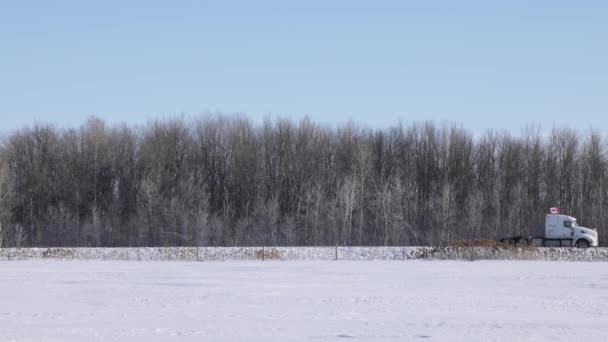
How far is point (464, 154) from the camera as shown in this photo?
7400 centimetres

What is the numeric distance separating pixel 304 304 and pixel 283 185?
169 feet

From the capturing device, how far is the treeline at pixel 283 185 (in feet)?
207

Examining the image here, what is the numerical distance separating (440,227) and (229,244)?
58.2 ft

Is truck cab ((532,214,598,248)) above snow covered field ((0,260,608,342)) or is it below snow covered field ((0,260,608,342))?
above

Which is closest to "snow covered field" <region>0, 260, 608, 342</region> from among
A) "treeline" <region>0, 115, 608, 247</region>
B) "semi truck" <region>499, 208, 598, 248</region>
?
"semi truck" <region>499, 208, 598, 248</region>

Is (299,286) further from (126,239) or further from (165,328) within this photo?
(126,239)

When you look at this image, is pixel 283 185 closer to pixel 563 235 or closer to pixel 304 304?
pixel 563 235

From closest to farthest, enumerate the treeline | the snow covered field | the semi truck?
the snow covered field < the semi truck < the treeline

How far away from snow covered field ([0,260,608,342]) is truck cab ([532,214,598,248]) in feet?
45.9

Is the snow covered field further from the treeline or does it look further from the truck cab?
the treeline

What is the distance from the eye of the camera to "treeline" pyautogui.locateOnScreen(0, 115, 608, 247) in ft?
207

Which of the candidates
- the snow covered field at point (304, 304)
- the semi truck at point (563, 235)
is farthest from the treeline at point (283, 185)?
the snow covered field at point (304, 304)

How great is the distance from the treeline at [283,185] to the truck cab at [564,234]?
13.4 meters

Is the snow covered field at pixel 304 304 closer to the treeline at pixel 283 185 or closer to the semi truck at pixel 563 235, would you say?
the semi truck at pixel 563 235
